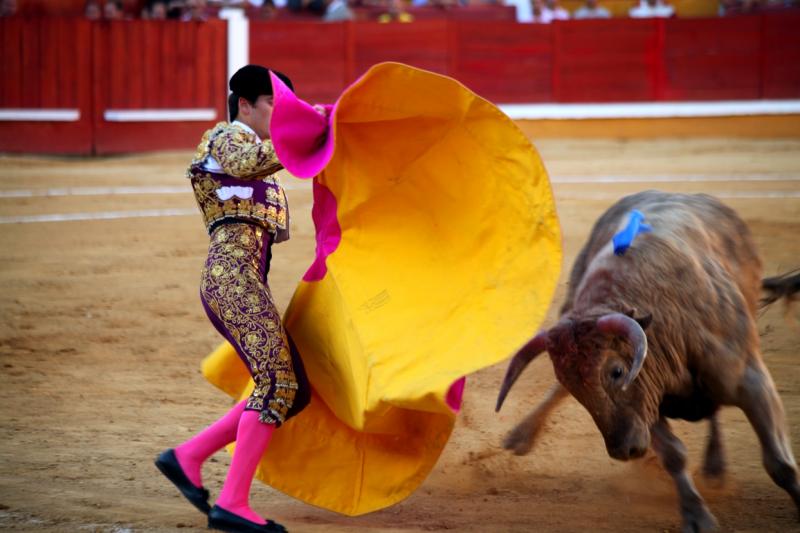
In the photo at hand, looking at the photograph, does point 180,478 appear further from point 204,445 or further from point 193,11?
point 193,11

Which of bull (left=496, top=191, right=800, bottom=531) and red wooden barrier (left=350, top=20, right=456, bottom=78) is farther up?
red wooden barrier (left=350, top=20, right=456, bottom=78)

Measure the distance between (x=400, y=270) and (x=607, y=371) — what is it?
624 mm

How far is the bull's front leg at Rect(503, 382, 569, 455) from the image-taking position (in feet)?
12.4

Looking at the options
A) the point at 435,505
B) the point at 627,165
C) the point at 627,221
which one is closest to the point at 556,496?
the point at 435,505

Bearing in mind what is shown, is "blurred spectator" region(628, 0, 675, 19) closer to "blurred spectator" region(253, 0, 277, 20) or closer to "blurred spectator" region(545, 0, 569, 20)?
"blurred spectator" region(545, 0, 569, 20)

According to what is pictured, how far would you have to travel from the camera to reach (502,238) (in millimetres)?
2941

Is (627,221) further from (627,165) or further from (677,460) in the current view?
(627,165)

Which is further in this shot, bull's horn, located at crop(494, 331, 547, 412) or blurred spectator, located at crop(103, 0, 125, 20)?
blurred spectator, located at crop(103, 0, 125, 20)

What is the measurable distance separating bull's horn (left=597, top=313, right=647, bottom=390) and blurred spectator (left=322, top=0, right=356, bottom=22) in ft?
29.4

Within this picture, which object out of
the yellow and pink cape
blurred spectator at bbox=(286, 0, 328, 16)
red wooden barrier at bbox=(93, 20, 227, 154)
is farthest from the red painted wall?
the yellow and pink cape

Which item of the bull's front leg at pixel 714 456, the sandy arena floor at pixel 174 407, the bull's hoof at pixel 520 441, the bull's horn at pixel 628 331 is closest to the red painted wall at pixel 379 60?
the sandy arena floor at pixel 174 407

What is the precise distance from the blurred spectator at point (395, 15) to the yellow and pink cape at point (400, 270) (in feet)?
29.0

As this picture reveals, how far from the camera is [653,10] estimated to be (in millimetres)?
12023

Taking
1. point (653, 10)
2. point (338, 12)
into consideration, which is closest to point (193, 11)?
point (338, 12)
